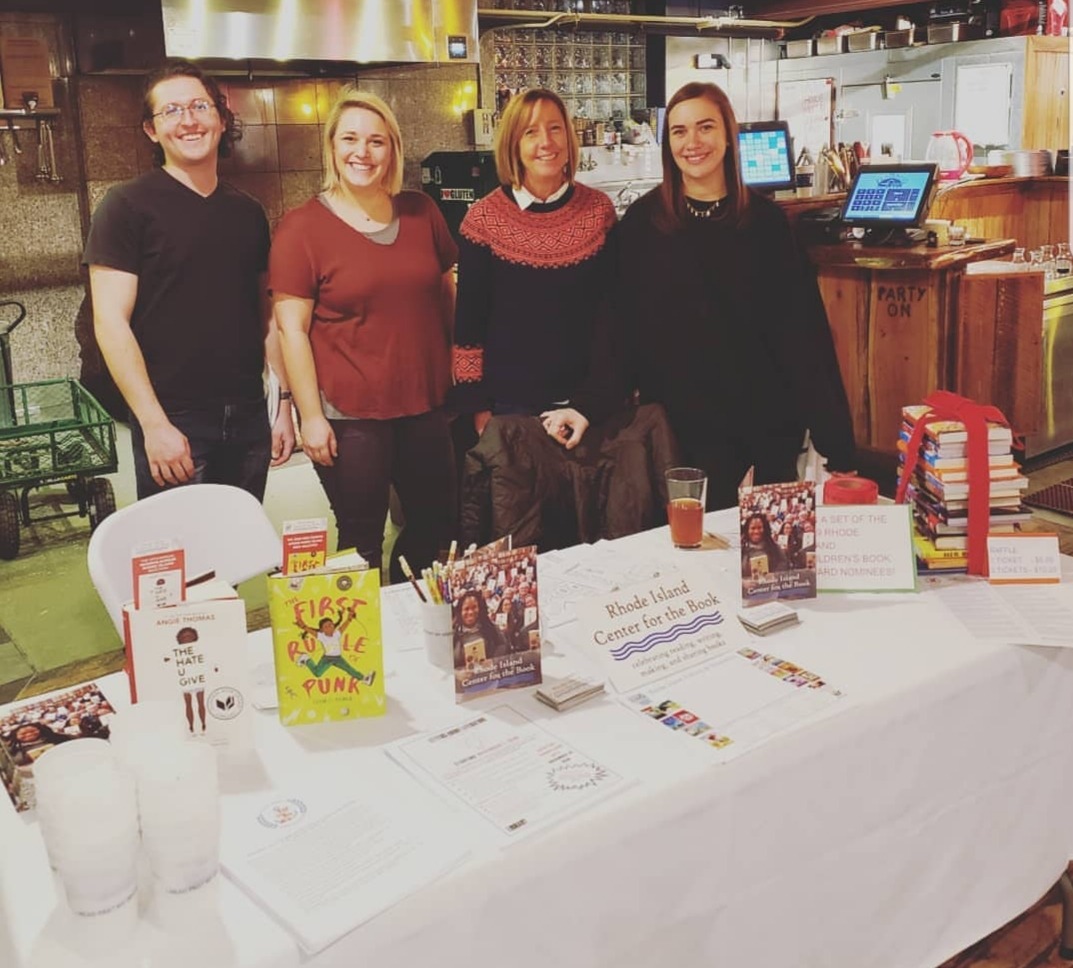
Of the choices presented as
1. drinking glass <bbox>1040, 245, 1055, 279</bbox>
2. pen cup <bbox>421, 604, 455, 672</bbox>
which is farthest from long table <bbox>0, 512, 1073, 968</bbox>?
drinking glass <bbox>1040, 245, 1055, 279</bbox>

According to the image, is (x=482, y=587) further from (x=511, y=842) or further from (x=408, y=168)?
(x=408, y=168)

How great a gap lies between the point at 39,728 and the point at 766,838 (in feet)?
3.18

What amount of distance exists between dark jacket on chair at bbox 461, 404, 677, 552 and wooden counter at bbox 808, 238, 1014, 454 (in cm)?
242

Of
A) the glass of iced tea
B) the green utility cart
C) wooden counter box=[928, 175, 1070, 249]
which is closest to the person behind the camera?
the glass of iced tea

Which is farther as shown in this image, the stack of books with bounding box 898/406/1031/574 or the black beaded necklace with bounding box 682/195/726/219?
the black beaded necklace with bounding box 682/195/726/219

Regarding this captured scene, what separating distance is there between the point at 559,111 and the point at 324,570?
65.8 inches

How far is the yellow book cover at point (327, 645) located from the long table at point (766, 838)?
34mm

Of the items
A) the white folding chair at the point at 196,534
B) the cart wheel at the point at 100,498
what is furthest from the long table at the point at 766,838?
the cart wheel at the point at 100,498

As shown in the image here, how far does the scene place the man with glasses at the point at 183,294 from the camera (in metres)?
2.71

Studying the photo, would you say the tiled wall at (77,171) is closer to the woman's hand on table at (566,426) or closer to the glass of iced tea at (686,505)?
the woman's hand on table at (566,426)

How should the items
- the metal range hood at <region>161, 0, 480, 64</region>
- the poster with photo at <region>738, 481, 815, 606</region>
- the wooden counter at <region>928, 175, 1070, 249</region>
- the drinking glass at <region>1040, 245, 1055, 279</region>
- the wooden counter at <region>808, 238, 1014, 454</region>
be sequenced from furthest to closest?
the wooden counter at <region>928, 175, 1070, 249</region> → the drinking glass at <region>1040, 245, 1055, 279</region> → the wooden counter at <region>808, 238, 1014, 454</region> → the metal range hood at <region>161, 0, 480, 64</region> → the poster with photo at <region>738, 481, 815, 606</region>

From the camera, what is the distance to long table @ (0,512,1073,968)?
1237 mm

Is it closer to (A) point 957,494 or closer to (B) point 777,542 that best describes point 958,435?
(A) point 957,494

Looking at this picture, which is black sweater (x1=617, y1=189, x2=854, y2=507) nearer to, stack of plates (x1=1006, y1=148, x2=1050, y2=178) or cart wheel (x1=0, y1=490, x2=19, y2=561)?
cart wheel (x1=0, y1=490, x2=19, y2=561)
